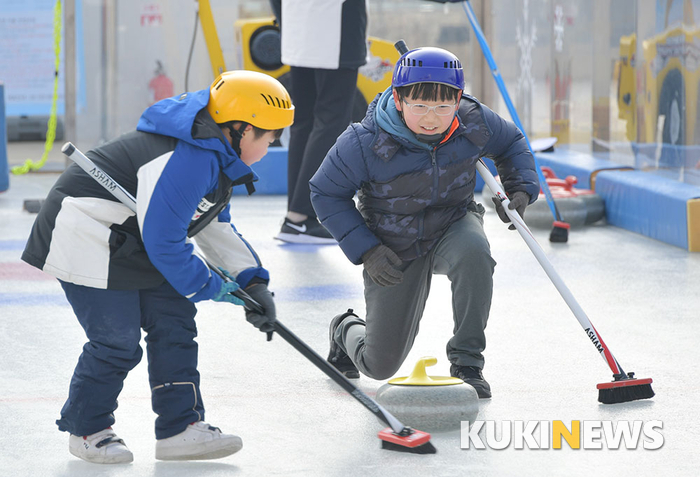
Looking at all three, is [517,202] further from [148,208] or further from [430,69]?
[148,208]

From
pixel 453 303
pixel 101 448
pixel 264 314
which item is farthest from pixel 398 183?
pixel 101 448

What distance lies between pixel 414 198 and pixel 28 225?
12.9 ft

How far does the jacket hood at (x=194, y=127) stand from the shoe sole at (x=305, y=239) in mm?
3061

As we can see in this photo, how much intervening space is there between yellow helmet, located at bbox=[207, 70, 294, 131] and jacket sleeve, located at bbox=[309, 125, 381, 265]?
0.46m

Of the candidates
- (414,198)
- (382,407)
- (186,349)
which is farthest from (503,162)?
(186,349)

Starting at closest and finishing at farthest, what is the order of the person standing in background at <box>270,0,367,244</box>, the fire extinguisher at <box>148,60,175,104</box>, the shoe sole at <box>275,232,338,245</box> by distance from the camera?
1. the person standing in background at <box>270,0,367,244</box>
2. the shoe sole at <box>275,232,338,245</box>
3. the fire extinguisher at <box>148,60,175,104</box>

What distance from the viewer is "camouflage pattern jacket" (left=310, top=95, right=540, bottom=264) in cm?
305

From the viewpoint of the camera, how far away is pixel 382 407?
2.75 meters

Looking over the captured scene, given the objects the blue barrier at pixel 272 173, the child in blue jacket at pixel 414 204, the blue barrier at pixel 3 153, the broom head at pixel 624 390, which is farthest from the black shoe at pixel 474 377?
the blue barrier at pixel 3 153

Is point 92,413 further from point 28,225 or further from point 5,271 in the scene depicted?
point 28,225

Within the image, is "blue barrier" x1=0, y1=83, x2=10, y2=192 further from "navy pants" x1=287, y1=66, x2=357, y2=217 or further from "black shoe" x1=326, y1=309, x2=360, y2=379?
"black shoe" x1=326, y1=309, x2=360, y2=379

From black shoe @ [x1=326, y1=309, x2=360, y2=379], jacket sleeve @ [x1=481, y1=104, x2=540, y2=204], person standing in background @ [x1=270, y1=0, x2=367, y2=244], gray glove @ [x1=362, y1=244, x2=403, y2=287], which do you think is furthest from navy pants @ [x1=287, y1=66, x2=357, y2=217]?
gray glove @ [x1=362, y1=244, x2=403, y2=287]

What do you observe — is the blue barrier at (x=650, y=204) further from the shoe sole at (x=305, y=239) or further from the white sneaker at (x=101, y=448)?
the white sneaker at (x=101, y=448)

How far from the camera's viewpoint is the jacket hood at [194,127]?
248 centimetres
